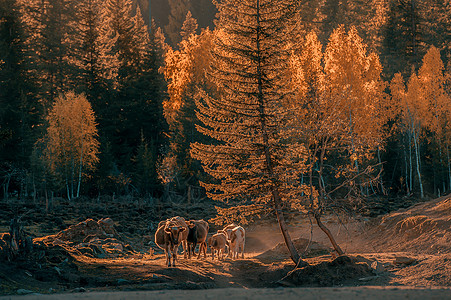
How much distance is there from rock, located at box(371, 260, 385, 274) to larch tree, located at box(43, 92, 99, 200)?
122 ft

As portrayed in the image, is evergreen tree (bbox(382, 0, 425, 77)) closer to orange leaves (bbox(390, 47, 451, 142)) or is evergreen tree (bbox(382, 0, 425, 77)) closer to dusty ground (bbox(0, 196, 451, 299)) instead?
orange leaves (bbox(390, 47, 451, 142))

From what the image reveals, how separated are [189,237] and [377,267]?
306 inches

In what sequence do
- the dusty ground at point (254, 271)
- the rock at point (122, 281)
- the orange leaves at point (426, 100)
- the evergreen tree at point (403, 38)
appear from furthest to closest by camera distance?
1. the evergreen tree at point (403, 38)
2. the orange leaves at point (426, 100)
3. the rock at point (122, 281)
4. the dusty ground at point (254, 271)

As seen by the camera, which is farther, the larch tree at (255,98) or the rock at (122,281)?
the larch tree at (255,98)

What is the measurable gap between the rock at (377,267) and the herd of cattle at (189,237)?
6.34 meters

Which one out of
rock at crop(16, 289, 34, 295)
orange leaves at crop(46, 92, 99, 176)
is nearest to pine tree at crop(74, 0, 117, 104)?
orange leaves at crop(46, 92, 99, 176)

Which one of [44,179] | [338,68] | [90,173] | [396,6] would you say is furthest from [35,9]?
[396,6]

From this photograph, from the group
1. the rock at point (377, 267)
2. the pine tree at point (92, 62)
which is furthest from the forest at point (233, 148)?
the pine tree at point (92, 62)

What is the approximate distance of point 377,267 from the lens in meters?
15.1

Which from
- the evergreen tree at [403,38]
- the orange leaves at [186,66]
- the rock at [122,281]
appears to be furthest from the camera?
the evergreen tree at [403,38]

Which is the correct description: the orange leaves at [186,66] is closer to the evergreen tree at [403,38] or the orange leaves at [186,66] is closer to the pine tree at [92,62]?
the pine tree at [92,62]

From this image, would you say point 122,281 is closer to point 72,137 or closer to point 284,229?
point 284,229

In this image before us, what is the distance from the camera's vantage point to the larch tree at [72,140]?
157 ft

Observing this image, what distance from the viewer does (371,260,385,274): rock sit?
48.9 ft
